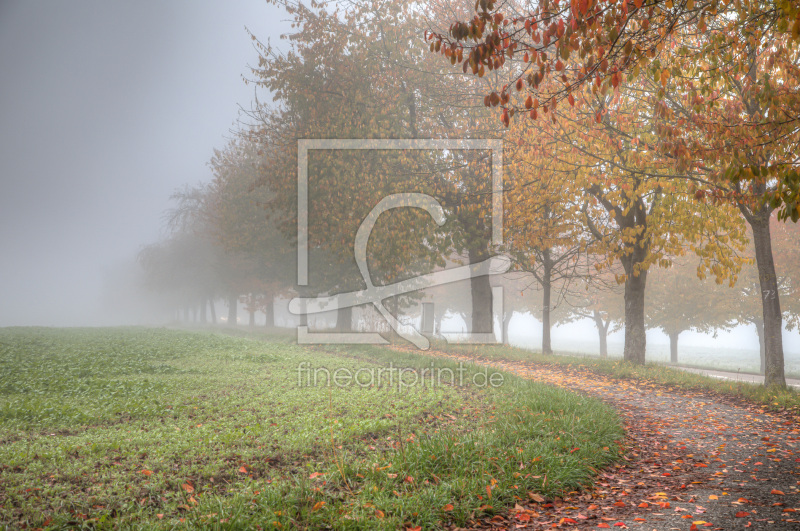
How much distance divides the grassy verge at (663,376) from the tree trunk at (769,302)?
0.45 meters

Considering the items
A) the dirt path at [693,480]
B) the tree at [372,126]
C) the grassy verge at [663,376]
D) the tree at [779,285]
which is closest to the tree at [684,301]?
the tree at [779,285]

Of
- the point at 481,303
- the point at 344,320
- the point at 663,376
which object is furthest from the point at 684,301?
the point at 344,320

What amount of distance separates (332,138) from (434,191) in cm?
468

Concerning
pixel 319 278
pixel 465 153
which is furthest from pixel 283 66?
pixel 319 278

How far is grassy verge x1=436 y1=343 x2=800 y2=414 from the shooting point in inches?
354

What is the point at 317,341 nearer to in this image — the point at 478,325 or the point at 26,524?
the point at 478,325

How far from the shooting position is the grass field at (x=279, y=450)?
404 cm

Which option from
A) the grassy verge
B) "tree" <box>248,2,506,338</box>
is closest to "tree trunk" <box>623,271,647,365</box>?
the grassy verge

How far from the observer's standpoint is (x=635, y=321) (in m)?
14.8

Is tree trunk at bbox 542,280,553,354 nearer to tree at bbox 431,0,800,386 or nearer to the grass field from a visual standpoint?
tree at bbox 431,0,800,386

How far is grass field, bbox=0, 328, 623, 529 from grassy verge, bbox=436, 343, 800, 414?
4.26 metres

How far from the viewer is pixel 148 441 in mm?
5930

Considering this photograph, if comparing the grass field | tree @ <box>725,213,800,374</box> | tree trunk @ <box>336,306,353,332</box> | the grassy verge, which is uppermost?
tree @ <box>725,213,800,374</box>

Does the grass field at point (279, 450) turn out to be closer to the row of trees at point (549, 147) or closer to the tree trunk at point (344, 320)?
the row of trees at point (549, 147)
